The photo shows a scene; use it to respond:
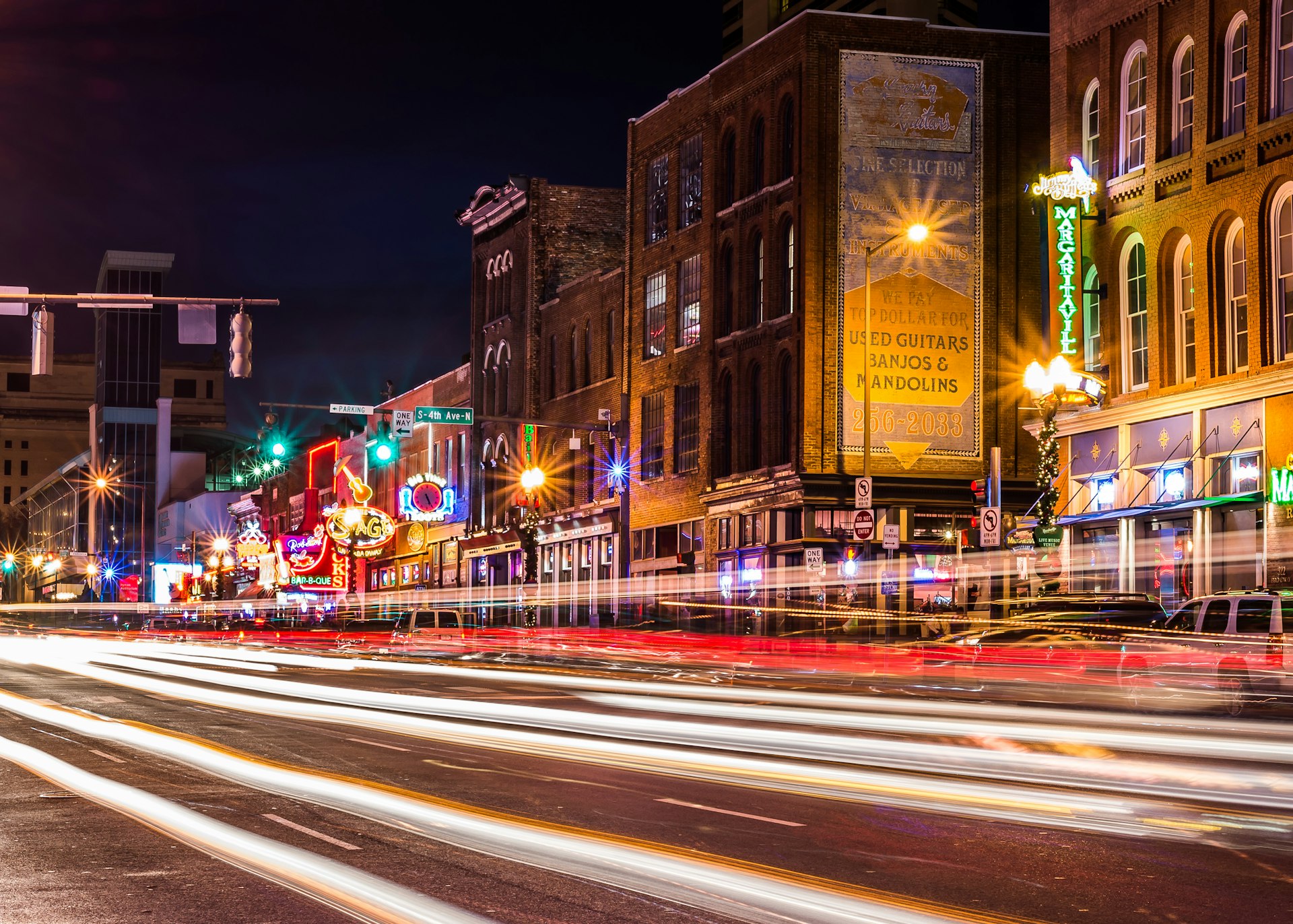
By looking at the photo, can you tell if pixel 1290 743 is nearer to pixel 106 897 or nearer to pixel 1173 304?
pixel 106 897

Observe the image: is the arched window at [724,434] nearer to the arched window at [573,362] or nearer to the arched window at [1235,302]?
the arched window at [573,362]

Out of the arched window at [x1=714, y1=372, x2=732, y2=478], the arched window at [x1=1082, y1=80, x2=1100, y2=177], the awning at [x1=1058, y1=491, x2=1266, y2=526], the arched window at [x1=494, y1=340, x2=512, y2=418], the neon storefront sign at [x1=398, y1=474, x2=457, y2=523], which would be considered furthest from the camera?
the neon storefront sign at [x1=398, y1=474, x2=457, y2=523]

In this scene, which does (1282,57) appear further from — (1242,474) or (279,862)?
(279,862)

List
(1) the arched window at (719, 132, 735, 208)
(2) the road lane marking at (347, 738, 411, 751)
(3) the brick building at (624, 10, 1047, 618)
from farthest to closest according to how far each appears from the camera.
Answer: (1) the arched window at (719, 132, 735, 208) < (3) the brick building at (624, 10, 1047, 618) < (2) the road lane marking at (347, 738, 411, 751)

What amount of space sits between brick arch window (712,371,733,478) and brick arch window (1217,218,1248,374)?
20.9 meters

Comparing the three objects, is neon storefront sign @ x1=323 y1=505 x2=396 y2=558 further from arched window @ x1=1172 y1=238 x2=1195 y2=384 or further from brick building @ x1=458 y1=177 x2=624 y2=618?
arched window @ x1=1172 y1=238 x2=1195 y2=384

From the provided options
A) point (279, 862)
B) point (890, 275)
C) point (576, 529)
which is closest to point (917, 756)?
point (279, 862)

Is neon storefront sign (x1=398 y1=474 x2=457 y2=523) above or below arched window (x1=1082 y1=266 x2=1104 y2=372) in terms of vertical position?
below

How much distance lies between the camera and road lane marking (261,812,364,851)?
38.2ft

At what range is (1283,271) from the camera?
33.6 m

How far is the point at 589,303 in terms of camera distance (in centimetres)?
6519

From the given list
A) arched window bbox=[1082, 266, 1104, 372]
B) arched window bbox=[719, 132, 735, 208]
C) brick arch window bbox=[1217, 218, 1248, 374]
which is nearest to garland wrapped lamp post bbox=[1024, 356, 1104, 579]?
arched window bbox=[1082, 266, 1104, 372]

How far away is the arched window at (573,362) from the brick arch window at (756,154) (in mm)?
15234

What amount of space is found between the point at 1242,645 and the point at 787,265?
3084 cm
